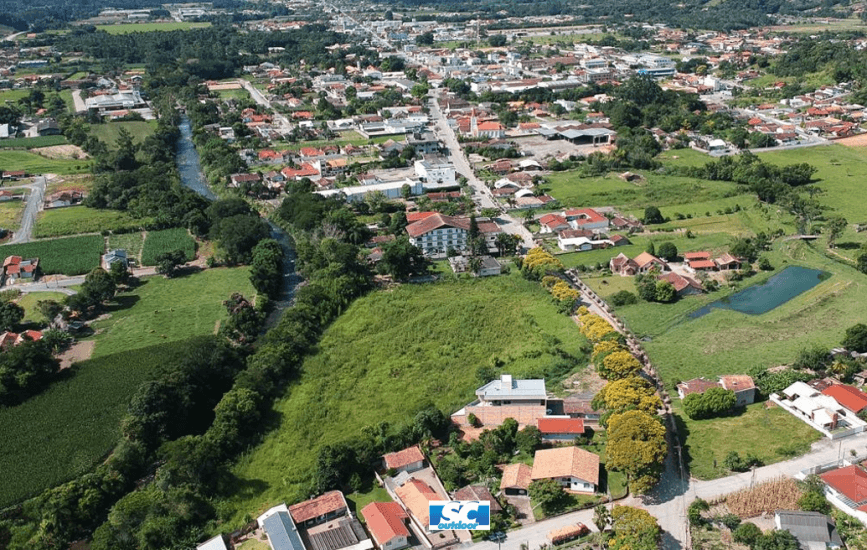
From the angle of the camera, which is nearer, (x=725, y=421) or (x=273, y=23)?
(x=725, y=421)

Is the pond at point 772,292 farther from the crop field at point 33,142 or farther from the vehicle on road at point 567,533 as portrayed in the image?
the crop field at point 33,142

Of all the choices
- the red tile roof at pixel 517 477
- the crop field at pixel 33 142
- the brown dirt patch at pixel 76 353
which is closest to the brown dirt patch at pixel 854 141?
the red tile roof at pixel 517 477

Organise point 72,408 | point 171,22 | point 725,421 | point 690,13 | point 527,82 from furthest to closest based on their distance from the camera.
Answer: point 171,22 → point 690,13 → point 527,82 → point 72,408 → point 725,421

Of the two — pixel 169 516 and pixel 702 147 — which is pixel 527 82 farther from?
pixel 169 516

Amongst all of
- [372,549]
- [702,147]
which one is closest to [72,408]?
[372,549]

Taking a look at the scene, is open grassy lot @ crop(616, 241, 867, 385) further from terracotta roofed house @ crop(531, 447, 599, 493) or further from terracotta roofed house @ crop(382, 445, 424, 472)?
terracotta roofed house @ crop(382, 445, 424, 472)

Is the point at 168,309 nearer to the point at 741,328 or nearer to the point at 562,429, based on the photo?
the point at 562,429

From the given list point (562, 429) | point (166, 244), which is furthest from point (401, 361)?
point (166, 244)
